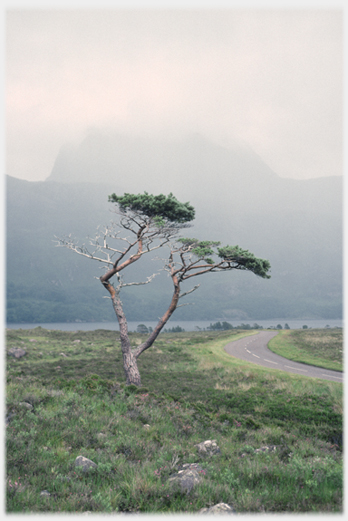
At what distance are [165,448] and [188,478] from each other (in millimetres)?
2109

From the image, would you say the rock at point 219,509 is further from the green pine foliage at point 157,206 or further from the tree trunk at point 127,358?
the green pine foliage at point 157,206

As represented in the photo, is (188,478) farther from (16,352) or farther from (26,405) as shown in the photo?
(16,352)

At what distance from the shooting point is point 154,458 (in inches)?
262

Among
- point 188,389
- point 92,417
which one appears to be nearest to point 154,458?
point 92,417

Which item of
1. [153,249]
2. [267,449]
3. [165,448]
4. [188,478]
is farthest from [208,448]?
[153,249]

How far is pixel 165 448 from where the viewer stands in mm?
7320

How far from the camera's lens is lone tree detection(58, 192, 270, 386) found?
60.8 feet

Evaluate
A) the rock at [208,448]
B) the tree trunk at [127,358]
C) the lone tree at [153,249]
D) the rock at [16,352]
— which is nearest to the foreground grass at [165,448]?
the rock at [208,448]

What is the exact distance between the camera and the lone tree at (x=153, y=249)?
60.8 ft

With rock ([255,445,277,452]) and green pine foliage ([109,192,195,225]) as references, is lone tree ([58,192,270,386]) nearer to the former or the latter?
green pine foliage ([109,192,195,225])

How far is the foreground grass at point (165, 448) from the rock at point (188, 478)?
14 cm

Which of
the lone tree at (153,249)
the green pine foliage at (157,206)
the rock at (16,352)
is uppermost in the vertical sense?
the green pine foliage at (157,206)

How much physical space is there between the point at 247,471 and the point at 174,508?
6.96ft

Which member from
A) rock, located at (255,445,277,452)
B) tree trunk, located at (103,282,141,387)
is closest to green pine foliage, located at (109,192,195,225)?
tree trunk, located at (103,282,141,387)
